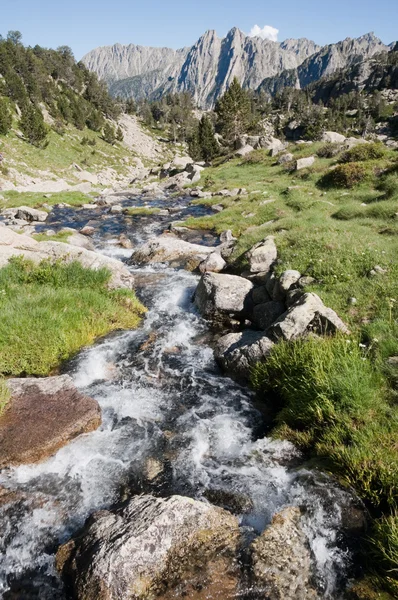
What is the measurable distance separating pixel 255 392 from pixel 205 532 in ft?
Answer: 14.2

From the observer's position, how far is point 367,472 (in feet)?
19.1

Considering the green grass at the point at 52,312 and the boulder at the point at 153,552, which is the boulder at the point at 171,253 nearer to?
the green grass at the point at 52,312

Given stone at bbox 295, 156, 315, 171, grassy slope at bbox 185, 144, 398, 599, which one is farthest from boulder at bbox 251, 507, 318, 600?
stone at bbox 295, 156, 315, 171

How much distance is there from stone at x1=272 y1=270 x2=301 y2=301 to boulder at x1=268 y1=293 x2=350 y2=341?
2.47 metres

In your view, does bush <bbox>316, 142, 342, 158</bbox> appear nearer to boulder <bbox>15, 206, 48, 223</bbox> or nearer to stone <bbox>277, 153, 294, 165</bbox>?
stone <bbox>277, 153, 294, 165</bbox>

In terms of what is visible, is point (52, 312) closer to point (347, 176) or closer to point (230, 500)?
point (230, 500)

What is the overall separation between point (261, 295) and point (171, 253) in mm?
8174

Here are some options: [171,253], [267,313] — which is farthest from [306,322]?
[171,253]

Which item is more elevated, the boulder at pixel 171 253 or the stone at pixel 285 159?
the stone at pixel 285 159

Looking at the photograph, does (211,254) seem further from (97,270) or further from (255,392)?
(255,392)

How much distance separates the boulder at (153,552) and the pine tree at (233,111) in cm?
8049

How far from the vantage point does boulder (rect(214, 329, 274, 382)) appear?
31.1 feet

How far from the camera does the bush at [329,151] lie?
130 feet

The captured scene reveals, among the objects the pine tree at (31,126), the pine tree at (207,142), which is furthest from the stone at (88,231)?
the pine tree at (31,126)
